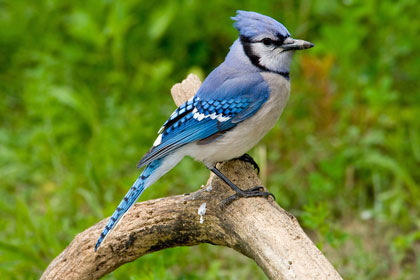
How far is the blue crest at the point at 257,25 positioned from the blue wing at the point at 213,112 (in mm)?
202

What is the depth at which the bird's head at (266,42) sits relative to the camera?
2.86 metres

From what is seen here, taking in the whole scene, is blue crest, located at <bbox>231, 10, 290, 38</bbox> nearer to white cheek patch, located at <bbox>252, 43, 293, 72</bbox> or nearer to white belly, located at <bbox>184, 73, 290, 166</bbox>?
white cheek patch, located at <bbox>252, 43, 293, 72</bbox>

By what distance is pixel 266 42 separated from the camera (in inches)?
114

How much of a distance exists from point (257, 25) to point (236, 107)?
0.39 m

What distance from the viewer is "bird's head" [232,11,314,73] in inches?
113

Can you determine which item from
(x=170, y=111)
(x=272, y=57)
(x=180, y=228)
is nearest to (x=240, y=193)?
(x=180, y=228)

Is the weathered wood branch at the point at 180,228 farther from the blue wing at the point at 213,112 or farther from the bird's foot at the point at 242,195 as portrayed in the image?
the blue wing at the point at 213,112

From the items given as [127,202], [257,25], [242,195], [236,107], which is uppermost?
[257,25]

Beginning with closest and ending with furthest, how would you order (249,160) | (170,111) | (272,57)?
1. (272,57)
2. (249,160)
3. (170,111)

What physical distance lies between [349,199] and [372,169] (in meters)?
0.24

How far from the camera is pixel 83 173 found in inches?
162

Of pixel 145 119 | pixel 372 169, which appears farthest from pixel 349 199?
pixel 145 119

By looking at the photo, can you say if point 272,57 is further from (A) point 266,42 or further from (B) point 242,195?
(B) point 242,195

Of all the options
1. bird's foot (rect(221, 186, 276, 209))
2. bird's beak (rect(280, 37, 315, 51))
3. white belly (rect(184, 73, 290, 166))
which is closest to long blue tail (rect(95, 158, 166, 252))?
white belly (rect(184, 73, 290, 166))
